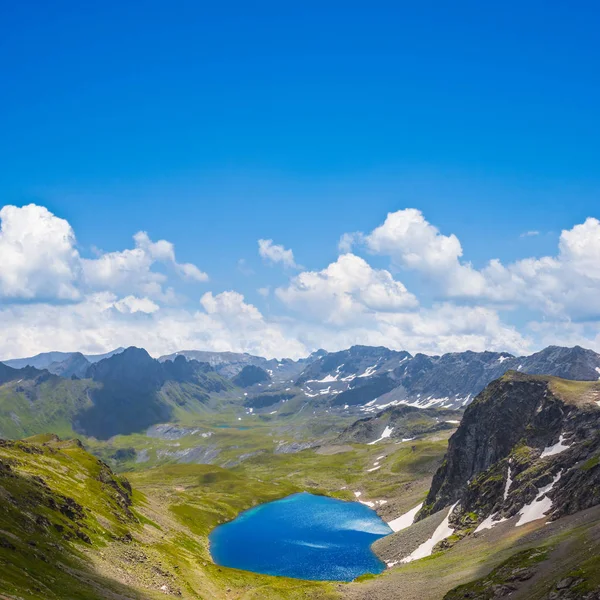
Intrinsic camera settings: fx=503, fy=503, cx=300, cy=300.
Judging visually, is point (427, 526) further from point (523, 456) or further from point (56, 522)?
point (56, 522)

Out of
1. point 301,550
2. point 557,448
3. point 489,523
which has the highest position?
point 557,448

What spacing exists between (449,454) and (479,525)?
5736 centimetres

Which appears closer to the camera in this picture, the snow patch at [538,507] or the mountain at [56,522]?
the mountain at [56,522]

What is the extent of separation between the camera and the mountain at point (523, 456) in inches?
4395

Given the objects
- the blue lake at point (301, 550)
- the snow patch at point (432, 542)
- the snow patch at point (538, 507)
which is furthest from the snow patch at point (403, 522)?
the snow patch at point (538, 507)

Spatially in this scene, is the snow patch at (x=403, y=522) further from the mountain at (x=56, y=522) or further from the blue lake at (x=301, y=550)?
the mountain at (x=56, y=522)

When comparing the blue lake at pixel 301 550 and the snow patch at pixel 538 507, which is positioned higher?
the snow patch at pixel 538 507

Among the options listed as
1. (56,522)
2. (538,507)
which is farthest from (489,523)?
(56,522)

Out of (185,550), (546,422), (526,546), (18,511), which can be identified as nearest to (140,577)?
(18,511)

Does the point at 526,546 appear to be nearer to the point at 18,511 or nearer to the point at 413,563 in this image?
the point at 413,563

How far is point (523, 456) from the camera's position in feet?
463

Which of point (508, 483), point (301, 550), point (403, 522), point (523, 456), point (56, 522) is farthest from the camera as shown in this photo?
point (403, 522)

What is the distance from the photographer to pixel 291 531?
192250 mm

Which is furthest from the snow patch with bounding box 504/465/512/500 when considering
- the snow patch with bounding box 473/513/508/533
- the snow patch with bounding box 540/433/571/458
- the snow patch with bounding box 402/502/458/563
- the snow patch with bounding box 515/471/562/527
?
the snow patch with bounding box 402/502/458/563
